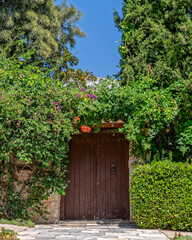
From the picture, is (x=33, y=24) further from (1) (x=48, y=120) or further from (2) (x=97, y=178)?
(2) (x=97, y=178)

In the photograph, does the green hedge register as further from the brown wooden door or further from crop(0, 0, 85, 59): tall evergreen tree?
crop(0, 0, 85, 59): tall evergreen tree

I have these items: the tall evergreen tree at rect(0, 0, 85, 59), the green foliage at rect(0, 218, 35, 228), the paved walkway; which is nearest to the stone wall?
the green foliage at rect(0, 218, 35, 228)

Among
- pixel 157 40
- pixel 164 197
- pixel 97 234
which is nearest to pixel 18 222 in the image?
pixel 97 234

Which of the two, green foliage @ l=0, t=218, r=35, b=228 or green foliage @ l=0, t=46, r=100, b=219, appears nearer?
green foliage @ l=0, t=218, r=35, b=228

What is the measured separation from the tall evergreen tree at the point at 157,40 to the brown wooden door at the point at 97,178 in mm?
1766

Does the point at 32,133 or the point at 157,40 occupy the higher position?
the point at 157,40

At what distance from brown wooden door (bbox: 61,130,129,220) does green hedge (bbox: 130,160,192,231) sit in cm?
140

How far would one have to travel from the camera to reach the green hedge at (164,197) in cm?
578

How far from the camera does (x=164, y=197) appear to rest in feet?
19.2

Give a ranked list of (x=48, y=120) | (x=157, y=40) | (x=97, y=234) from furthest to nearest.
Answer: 1. (x=157, y=40)
2. (x=48, y=120)
3. (x=97, y=234)

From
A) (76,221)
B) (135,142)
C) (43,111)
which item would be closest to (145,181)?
(135,142)

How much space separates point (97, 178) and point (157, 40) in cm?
383

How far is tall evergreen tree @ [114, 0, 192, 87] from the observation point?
23.1ft

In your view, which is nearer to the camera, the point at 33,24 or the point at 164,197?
the point at 164,197
